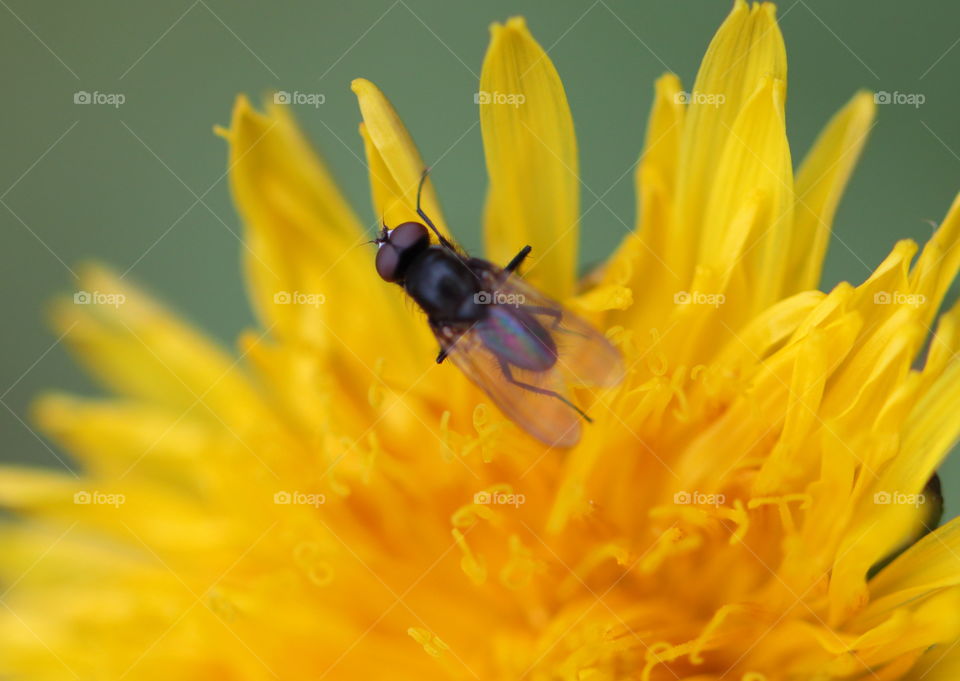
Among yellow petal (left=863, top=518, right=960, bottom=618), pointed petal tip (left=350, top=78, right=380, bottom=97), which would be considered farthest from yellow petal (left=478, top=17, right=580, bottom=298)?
yellow petal (left=863, top=518, right=960, bottom=618)

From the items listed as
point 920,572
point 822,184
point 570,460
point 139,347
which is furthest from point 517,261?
point 139,347

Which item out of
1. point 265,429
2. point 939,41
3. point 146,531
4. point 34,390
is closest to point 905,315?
point 939,41

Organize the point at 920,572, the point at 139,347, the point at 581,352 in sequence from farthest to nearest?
the point at 139,347 → the point at 581,352 → the point at 920,572

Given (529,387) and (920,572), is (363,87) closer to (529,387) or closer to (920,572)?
(529,387)

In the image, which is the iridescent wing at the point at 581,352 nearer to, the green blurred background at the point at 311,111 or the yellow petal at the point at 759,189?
the yellow petal at the point at 759,189

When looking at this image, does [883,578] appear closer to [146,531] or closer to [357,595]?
[357,595]
